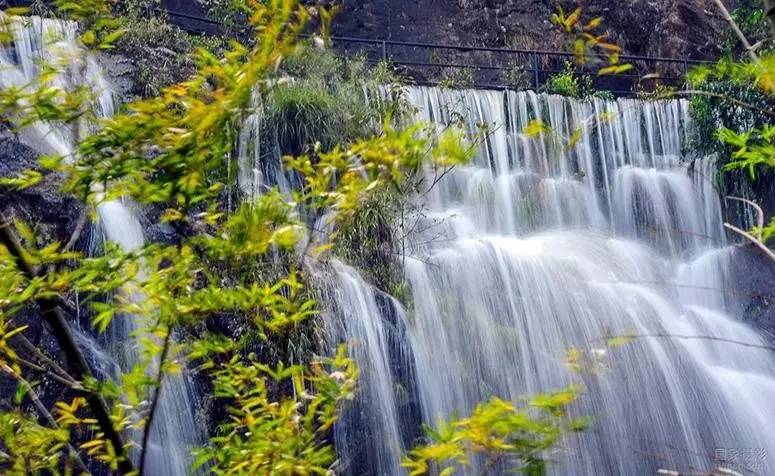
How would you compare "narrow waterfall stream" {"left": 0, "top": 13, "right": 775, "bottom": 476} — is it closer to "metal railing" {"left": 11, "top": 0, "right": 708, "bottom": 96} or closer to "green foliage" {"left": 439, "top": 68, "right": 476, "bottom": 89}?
"green foliage" {"left": 439, "top": 68, "right": 476, "bottom": 89}

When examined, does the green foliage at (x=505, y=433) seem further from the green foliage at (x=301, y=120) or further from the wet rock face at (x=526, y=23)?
the wet rock face at (x=526, y=23)

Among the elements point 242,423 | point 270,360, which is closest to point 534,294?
point 270,360

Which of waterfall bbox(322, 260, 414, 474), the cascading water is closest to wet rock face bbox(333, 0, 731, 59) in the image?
the cascading water

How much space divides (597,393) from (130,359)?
4000 millimetres

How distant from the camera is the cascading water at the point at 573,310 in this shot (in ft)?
28.3

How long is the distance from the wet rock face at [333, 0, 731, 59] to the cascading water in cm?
419

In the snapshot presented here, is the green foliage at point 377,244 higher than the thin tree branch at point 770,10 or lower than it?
lower

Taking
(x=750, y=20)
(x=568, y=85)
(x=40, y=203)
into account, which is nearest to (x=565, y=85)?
(x=568, y=85)

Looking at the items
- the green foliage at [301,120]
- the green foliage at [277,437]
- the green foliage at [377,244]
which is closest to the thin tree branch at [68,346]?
the green foliage at [277,437]

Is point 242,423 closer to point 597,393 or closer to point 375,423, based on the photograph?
point 375,423

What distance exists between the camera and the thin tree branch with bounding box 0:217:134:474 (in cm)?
223

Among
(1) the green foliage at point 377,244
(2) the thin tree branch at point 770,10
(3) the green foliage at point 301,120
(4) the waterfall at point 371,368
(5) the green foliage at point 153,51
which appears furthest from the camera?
(5) the green foliage at point 153,51

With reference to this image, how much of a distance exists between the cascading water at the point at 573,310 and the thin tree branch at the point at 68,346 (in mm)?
4265

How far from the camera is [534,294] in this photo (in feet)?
31.9
